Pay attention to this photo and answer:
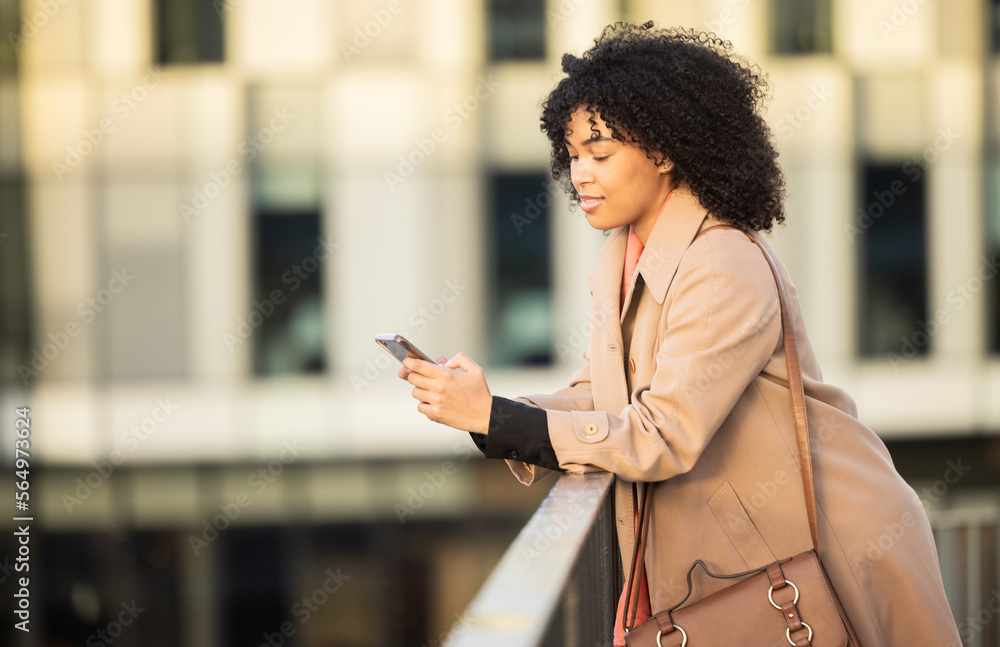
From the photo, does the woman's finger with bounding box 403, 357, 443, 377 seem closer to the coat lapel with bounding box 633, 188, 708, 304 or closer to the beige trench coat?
the beige trench coat

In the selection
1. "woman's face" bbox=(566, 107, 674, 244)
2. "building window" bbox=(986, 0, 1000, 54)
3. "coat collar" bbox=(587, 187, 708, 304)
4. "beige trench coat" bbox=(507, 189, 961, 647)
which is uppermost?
"building window" bbox=(986, 0, 1000, 54)

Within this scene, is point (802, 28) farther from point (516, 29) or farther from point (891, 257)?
point (516, 29)

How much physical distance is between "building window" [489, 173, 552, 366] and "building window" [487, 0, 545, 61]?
48.8 inches

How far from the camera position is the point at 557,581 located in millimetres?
1244

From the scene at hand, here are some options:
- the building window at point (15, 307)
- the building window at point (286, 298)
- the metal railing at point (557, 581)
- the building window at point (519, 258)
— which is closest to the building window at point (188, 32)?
the building window at point (286, 298)

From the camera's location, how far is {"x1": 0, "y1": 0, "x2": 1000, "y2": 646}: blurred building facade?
34.7 ft

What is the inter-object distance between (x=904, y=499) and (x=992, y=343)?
9892mm

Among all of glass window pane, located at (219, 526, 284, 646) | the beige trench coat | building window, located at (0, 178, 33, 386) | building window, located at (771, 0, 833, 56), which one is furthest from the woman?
building window, located at (0, 178, 33, 386)

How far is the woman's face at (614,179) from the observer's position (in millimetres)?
2332

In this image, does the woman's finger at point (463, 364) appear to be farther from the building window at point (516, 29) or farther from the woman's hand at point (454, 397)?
the building window at point (516, 29)

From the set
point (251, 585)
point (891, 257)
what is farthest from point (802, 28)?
point (251, 585)

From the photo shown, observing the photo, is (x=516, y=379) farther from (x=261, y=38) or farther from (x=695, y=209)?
(x=695, y=209)

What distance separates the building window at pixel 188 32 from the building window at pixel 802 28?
5758mm

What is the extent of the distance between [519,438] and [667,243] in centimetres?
55
